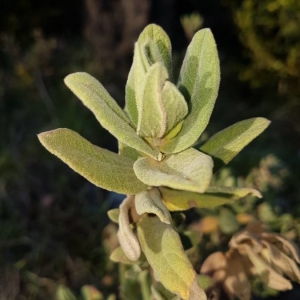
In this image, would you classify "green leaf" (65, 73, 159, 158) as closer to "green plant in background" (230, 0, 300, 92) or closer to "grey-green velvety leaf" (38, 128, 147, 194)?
"grey-green velvety leaf" (38, 128, 147, 194)

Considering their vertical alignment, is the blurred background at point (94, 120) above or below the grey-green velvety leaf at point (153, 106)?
below

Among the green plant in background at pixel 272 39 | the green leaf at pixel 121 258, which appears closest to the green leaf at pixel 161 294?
the green leaf at pixel 121 258

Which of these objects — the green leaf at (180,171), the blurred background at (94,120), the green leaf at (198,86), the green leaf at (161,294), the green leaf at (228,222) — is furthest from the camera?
the blurred background at (94,120)

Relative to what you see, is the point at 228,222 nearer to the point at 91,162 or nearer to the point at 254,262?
the point at 254,262

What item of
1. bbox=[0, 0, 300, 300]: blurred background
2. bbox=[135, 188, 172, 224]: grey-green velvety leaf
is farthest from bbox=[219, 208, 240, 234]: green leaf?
bbox=[135, 188, 172, 224]: grey-green velvety leaf

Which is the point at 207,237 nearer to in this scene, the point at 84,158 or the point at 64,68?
the point at 84,158

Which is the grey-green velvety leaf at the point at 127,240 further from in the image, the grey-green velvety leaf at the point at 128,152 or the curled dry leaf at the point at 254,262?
the curled dry leaf at the point at 254,262

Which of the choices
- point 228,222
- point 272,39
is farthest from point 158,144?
point 272,39
